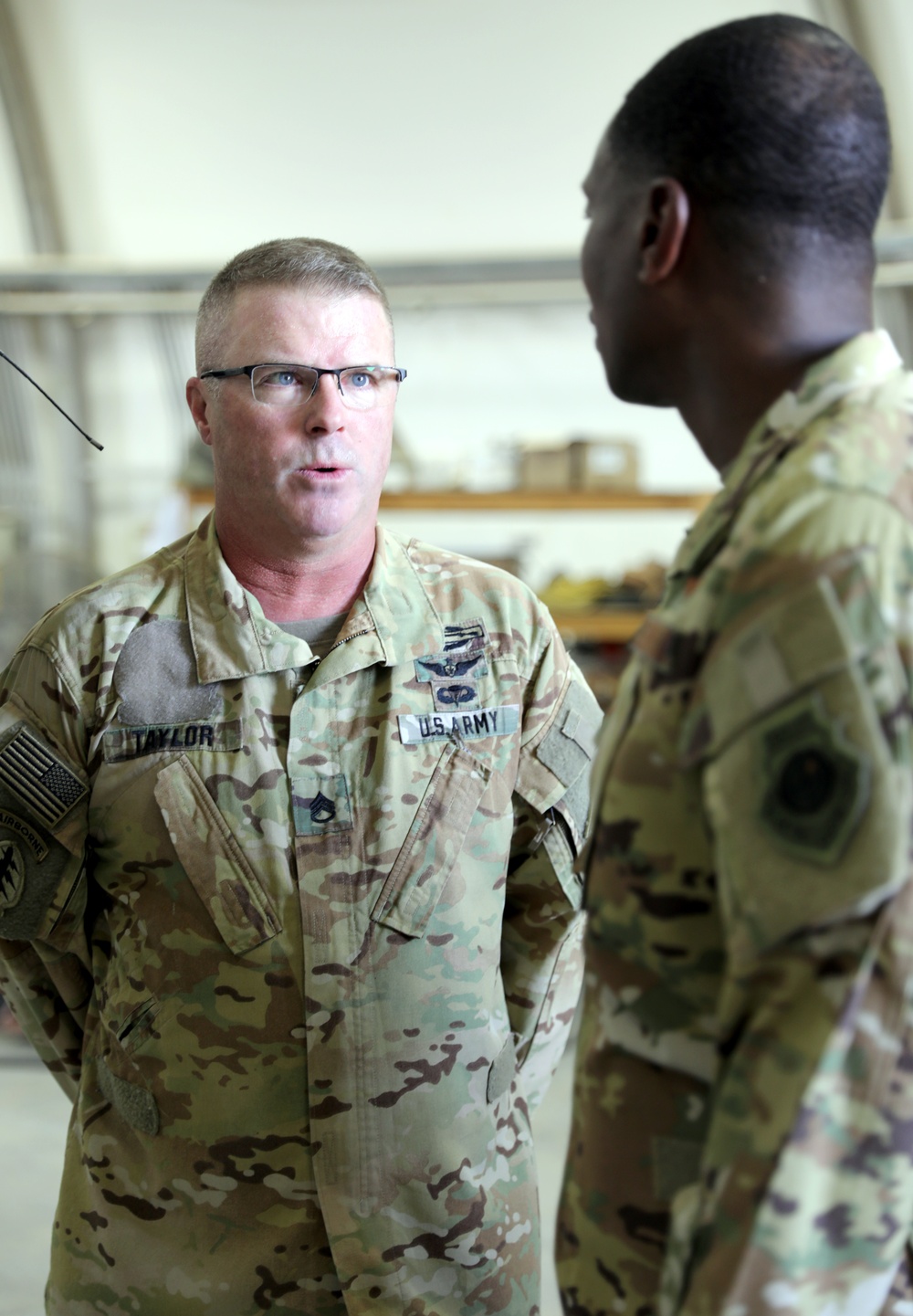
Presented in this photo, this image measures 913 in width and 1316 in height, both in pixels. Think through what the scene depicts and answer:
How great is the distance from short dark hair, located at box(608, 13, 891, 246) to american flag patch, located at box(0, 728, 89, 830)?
1.20 meters

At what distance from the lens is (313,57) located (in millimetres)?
5879

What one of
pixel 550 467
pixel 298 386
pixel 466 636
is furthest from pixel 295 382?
pixel 550 467

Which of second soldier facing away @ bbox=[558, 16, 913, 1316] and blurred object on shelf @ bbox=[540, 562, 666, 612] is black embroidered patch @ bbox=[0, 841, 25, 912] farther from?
blurred object on shelf @ bbox=[540, 562, 666, 612]

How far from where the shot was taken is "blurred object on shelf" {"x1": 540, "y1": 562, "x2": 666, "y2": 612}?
5.23m

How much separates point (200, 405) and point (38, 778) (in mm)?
669

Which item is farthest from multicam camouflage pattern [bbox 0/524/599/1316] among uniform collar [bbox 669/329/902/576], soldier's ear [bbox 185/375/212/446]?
uniform collar [bbox 669/329/902/576]

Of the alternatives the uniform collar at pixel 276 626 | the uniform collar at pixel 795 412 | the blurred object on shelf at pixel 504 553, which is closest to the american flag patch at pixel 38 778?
the uniform collar at pixel 276 626

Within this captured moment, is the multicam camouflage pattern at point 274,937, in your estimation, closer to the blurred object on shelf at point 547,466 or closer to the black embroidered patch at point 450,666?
the black embroidered patch at point 450,666

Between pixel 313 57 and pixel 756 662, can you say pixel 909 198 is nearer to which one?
pixel 313 57

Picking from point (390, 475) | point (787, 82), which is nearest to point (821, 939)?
point (787, 82)

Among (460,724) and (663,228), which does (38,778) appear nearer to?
(460,724)

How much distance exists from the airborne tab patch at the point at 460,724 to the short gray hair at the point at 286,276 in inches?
25.8

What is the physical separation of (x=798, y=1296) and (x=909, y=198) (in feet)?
18.7

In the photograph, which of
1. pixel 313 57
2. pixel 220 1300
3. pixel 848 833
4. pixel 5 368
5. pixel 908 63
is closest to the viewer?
pixel 848 833
